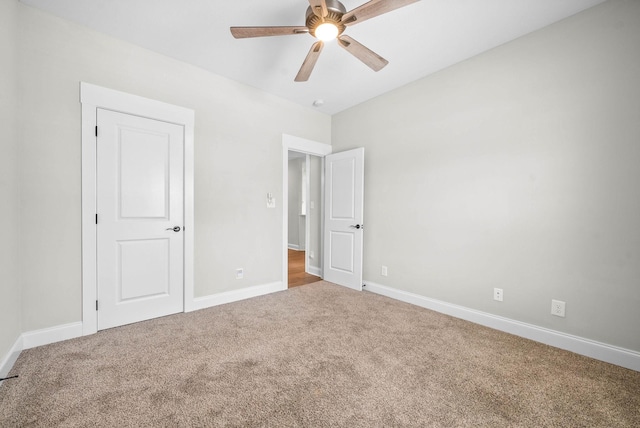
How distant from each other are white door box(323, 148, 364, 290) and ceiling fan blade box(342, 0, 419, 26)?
198cm

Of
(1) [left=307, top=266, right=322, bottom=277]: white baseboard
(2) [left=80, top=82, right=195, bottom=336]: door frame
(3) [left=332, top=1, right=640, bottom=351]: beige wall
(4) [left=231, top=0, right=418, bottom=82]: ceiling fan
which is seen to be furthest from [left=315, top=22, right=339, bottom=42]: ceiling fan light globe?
A: (1) [left=307, top=266, right=322, bottom=277]: white baseboard

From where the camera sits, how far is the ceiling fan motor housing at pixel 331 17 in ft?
5.90

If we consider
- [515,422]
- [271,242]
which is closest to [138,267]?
[271,242]

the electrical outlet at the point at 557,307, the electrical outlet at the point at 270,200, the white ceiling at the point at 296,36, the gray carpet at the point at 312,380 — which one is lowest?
the gray carpet at the point at 312,380

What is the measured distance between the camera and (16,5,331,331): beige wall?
2146mm

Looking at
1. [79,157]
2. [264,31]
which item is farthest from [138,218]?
[264,31]

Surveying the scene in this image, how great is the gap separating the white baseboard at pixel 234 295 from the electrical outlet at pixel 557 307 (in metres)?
2.94

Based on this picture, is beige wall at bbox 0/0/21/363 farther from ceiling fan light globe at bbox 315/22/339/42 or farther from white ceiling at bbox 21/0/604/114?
ceiling fan light globe at bbox 315/22/339/42

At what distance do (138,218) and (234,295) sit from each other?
139 cm

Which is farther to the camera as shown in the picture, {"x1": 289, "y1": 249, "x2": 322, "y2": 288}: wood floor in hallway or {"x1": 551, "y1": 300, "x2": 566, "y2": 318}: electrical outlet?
{"x1": 289, "y1": 249, "x2": 322, "y2": 288}: wood floor in hallway

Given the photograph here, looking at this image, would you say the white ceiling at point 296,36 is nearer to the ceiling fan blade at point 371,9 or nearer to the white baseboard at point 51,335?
the ceiling fan blade at point 371,9

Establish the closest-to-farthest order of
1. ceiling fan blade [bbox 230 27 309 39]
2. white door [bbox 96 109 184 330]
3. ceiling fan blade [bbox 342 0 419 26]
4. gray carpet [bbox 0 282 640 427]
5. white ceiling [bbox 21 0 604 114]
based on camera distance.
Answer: gray carpet [bbox 0 282 640 427], ceiling fan blade [bbox 342 0 419 26], ceiling fan blade [bbox 230 27 309 39], white ceiling [bbox 21 0 604 114], white door [bbox 96 109 184 330]

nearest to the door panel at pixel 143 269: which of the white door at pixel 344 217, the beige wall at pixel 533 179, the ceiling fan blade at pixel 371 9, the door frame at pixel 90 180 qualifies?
the door frame at pixel 90 180

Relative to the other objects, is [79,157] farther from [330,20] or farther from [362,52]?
[362,52]
